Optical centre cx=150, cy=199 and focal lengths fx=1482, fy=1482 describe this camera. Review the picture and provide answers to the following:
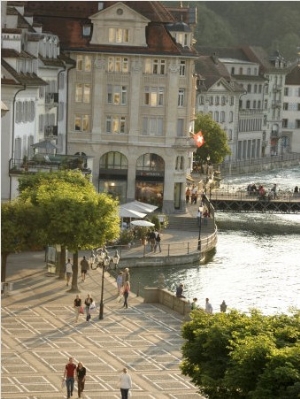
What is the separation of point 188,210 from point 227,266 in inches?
674

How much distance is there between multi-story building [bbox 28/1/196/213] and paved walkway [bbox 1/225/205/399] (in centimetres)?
3223

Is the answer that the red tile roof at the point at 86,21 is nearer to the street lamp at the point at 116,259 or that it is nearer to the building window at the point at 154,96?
the building window at the point at 154,96

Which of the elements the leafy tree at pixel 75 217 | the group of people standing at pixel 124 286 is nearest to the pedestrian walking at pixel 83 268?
the leafy tree at pixel 75 217

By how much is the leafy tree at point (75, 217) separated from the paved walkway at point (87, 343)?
6.60 ft

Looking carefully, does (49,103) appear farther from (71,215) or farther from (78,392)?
(78,392)

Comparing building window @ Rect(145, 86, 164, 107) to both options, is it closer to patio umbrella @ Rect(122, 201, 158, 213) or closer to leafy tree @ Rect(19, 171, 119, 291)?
patio umbrella @ Rect(122, 201, 158, 213)

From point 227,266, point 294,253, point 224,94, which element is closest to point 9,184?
point 227,266

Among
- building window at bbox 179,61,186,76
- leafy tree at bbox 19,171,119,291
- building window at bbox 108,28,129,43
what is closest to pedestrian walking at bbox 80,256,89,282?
leafy tree at bbox 19,171,119,291

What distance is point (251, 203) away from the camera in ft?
357

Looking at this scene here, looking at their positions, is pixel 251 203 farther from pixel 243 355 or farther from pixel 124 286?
pixel 243 355

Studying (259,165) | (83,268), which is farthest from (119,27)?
(259,165)

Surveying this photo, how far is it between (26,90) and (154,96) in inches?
652

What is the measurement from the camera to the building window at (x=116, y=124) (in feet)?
316

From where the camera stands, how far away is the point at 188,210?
95375mm
